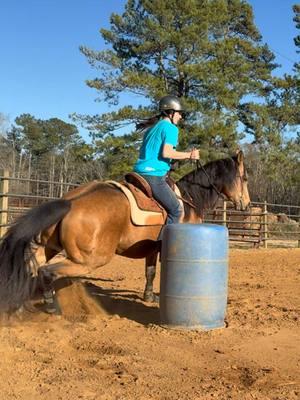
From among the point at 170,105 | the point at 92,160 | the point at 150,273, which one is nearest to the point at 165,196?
the point at 170,105

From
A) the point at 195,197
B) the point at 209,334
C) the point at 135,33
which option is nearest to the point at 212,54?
the point at 135,33

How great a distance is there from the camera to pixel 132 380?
3.78 metres

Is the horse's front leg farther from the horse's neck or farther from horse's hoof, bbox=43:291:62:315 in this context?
horse's hoof, bbox=43:291:62:315

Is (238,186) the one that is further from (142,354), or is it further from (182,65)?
(182,65)

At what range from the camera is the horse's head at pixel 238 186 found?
707 centimetres

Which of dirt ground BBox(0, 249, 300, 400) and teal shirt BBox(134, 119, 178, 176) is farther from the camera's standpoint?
teal shirt BBox(134, 119, 178, 176)

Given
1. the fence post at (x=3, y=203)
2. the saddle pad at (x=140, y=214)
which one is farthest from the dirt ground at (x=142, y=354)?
the fence post at (x=3, y=203)

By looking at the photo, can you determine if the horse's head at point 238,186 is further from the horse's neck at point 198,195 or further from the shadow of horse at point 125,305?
the shadow of horse at point 125,305

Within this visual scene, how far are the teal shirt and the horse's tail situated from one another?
1.08 meters

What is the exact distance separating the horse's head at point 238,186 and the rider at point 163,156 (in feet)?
3.48

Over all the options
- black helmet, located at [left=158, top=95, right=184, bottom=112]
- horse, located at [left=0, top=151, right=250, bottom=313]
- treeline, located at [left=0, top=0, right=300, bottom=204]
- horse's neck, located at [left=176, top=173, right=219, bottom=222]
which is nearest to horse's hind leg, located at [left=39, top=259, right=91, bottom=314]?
horse, located at [left=0, top=151, right=250, bottom=313]

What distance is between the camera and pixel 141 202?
19.1ft

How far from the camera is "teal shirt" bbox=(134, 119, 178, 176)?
231 inches

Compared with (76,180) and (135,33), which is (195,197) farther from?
(76,180)
